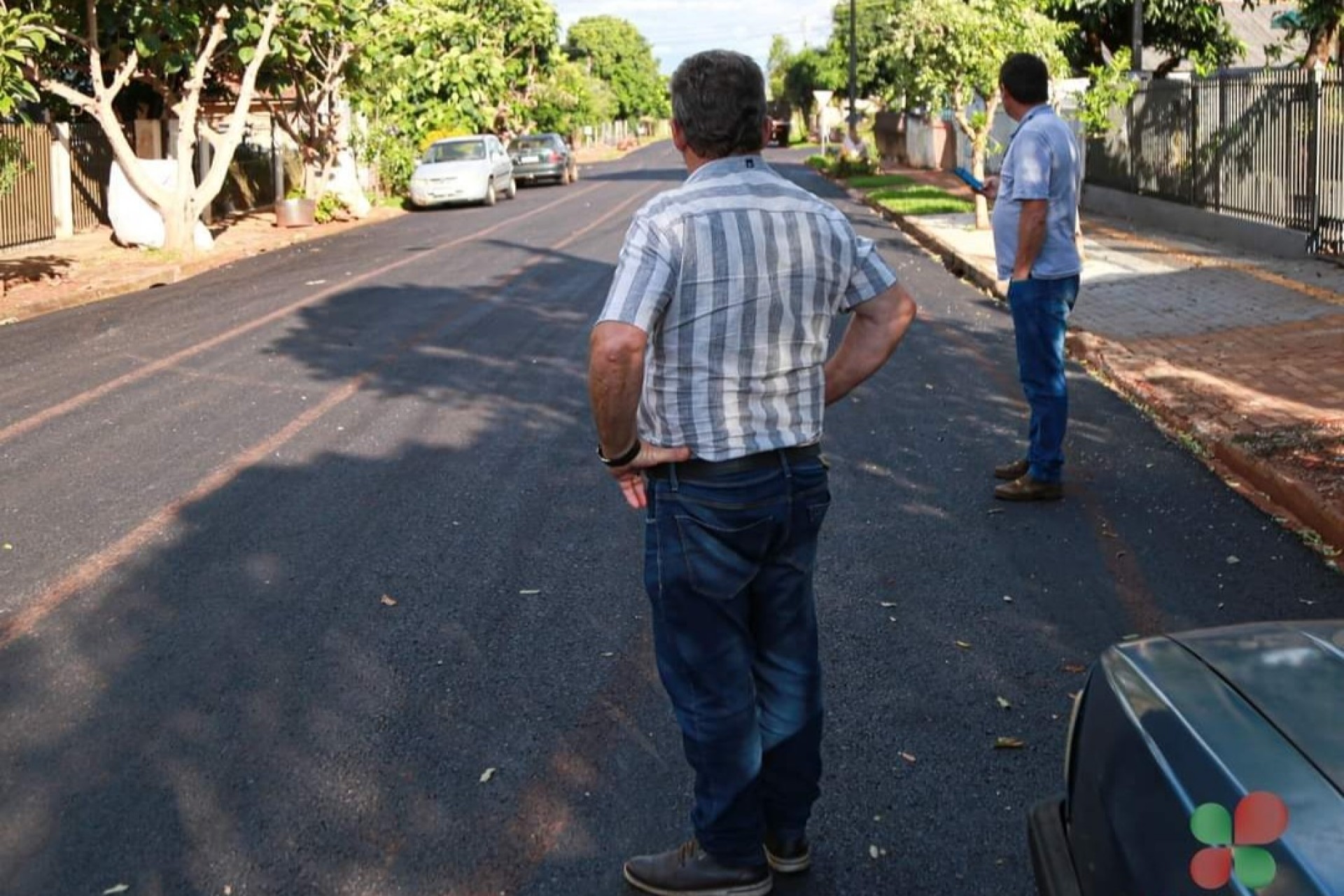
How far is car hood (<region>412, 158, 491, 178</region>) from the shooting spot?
3412 centimetres

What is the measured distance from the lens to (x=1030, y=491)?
7379 mm

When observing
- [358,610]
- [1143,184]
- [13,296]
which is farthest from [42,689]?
[1143,184]

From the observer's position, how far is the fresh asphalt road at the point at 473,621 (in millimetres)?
4109

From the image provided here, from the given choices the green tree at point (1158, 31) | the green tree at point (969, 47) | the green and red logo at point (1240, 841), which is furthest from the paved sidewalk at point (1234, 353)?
the green tree at point (1158, 31)

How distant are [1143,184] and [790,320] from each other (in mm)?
22019

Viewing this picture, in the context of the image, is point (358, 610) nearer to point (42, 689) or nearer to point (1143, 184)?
point (42, 689)

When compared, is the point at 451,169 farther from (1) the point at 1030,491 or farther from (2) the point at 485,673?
(2) the point at 485,673

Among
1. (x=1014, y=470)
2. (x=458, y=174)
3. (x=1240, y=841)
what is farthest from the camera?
(x=458, y=174)

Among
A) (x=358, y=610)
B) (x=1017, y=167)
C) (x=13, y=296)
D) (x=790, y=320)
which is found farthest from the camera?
(x=13, y=296)

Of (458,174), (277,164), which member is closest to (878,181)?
(458,174)

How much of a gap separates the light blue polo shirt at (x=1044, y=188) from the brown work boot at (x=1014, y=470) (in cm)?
94

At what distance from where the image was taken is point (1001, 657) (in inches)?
211

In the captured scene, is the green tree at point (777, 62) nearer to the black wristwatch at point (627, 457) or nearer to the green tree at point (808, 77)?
the green tree at point (808, 77)

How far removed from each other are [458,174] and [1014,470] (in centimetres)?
2770
